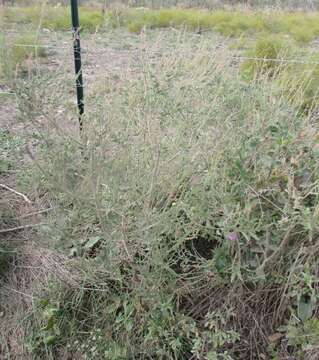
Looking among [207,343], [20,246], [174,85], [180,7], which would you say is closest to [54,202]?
[20,246]

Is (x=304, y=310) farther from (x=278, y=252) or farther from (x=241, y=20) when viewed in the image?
(x=241, y=20)

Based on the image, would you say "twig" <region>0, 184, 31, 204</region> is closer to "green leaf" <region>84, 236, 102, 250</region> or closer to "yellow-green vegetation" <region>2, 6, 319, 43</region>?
"green leaf" <region>84, 236, 102, 250</region>

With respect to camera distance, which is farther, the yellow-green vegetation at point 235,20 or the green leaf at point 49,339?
the yellow-green vegetation at point 235,20

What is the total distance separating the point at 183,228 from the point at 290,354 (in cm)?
56

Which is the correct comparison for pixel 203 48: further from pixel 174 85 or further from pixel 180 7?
pixel 180 7

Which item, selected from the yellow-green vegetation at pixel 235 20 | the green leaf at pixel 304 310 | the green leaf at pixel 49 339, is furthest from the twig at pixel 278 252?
the yellow-green vegetation at pixel 235 20

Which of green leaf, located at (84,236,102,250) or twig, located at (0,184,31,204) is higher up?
green leaf, located at (84,236,102,250)

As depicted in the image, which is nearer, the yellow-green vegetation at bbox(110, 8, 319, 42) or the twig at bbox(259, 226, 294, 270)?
→ the twig at bbox(259, 226, 294, 270)

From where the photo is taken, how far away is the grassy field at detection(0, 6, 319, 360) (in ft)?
4.67

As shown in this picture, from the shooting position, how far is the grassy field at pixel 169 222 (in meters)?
1.42

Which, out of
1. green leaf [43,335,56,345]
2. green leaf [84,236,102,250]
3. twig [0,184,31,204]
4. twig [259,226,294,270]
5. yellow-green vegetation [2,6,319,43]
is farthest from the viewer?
yellow-green vegetation [2,6,319,43]

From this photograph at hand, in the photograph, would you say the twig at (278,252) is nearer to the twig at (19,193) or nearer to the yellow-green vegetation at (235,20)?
the twig at (19,193)

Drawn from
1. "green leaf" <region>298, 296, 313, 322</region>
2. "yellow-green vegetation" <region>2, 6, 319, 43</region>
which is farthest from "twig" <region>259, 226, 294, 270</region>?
"yellow-green vegetation" <region>2, 6, 319, 43</region>

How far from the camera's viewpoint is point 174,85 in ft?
5.55
